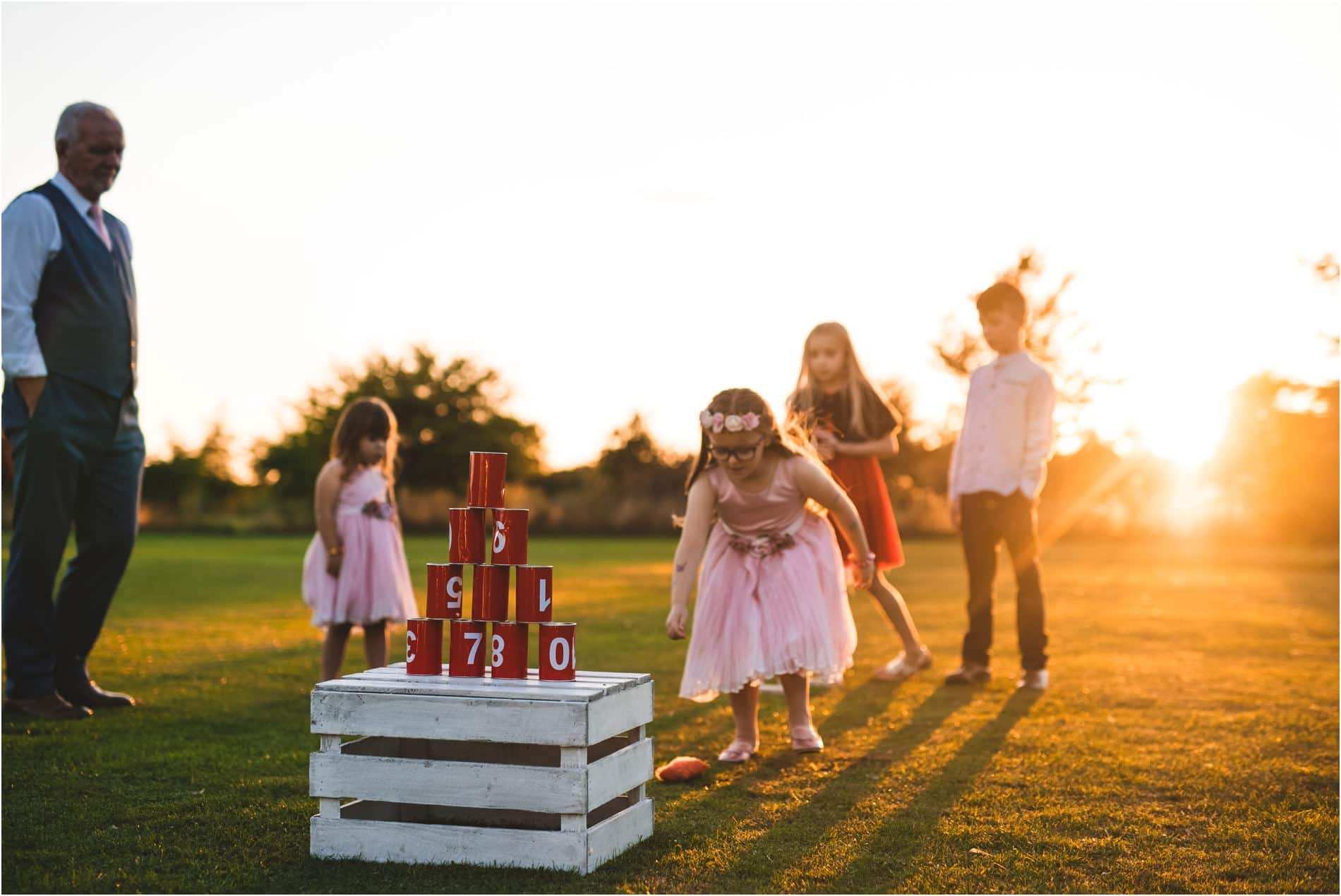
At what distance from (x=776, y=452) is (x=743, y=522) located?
329mm

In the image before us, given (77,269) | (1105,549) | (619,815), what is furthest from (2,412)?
(1105,549)

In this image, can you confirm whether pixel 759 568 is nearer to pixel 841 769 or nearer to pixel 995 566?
pixel 841 769

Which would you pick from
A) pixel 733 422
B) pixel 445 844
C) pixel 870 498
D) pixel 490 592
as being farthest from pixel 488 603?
pixel 870 498

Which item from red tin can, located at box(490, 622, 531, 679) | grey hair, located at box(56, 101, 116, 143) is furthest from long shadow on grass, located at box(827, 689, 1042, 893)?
grey hair, located at box(56, 101, 116, 143)

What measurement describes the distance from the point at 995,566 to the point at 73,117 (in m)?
5.10

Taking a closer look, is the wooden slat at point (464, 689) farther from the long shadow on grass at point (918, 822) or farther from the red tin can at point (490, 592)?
the long shadow on grass at point (918, 822)

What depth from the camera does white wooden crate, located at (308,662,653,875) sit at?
316 cm

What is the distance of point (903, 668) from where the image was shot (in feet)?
23.3

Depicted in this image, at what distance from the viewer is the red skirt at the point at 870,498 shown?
673 centimetres

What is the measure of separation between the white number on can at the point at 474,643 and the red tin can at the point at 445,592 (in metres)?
0.14

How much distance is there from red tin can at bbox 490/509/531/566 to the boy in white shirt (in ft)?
12.3

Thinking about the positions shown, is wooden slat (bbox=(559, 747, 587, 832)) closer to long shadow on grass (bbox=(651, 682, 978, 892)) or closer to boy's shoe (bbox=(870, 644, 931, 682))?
long shadow on grass (bbox=(651, 682, 978, 892))

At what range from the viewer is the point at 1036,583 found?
6742 mm

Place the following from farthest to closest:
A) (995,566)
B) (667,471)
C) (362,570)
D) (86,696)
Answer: (667,471), (995,566), (362,570), (86,696)
